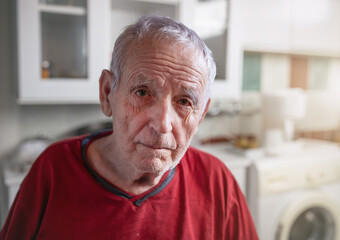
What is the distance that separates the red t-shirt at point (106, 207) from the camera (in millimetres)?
725

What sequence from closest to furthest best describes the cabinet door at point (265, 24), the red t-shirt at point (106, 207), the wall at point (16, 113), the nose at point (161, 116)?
the nose at point (161, 116) → the red t-shirt at point (106, 207) → the wall at point (16, 113) → the cabinet door at point (265, 24)

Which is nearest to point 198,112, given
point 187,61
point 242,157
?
point 187,61

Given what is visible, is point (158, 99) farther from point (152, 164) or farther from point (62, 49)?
point (62, 49)

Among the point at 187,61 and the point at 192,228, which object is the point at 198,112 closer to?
the point at 187,61

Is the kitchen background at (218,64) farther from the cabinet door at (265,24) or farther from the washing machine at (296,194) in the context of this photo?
the washing machine at (296,194)

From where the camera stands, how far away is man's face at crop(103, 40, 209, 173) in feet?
2.07

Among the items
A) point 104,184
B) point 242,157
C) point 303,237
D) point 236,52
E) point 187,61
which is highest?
point 236,52

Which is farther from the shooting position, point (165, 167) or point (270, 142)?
point (270, 142)

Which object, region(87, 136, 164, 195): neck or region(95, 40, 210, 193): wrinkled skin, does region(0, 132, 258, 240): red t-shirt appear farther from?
region(95, 40, 210, 193): wrinkled skin

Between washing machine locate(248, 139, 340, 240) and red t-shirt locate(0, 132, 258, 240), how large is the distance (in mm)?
991

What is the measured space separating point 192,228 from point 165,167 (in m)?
0.23

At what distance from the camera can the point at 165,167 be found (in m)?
0.67

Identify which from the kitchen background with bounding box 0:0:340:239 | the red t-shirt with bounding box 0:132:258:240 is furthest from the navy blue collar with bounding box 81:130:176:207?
the kitchen background with bounding box 0:0:340:239

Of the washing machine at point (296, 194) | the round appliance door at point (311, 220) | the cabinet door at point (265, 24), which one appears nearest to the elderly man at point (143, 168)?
the washing machine at point (296, 194)
